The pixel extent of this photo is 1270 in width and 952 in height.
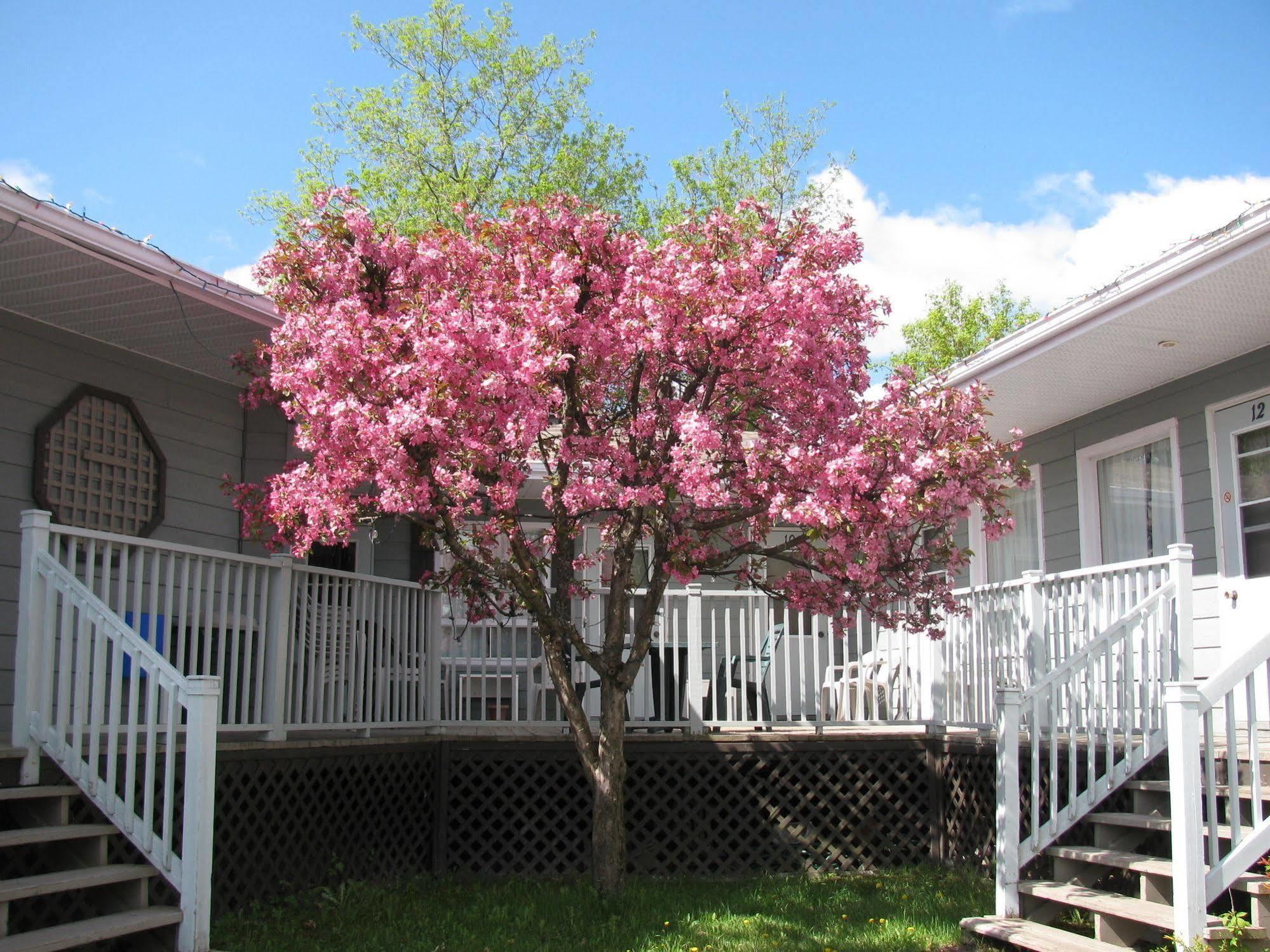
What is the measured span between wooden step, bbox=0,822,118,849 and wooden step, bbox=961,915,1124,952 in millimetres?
4035

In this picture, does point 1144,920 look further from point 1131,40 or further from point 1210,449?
point 1131,40

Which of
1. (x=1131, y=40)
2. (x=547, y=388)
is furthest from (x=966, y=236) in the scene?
(x=547, y=388)

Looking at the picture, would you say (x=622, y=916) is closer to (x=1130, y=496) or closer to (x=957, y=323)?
(x=1130, y=496)

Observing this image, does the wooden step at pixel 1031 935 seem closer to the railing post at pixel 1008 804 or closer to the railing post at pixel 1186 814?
the railing post at pixel 1008 804

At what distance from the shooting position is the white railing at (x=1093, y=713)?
573cm

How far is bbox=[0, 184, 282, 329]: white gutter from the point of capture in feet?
17.9

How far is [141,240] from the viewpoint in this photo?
20.0 ft

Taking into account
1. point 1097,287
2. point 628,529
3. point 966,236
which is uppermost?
point 966,236

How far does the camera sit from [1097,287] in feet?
22.6

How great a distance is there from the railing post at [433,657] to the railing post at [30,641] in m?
2.79

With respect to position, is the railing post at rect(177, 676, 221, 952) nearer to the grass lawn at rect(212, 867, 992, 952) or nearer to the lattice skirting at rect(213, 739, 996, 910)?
the grass lawn at rect(212, 867, 992, 952)

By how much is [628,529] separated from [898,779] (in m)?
2.97

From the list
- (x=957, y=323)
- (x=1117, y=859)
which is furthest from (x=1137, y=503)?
(x=957, y=323)

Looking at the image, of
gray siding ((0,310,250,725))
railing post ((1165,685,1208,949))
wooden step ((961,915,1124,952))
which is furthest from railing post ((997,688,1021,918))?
gray siding ((0,310,250,725))
